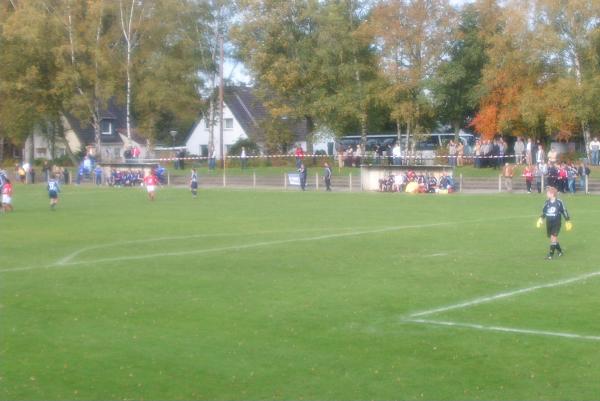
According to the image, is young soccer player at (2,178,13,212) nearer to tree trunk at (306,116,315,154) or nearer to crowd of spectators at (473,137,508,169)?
crowd of spectators at (473,137,508,169)

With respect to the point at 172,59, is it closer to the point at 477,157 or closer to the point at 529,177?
the point at 477,157

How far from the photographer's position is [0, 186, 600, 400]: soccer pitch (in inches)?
402

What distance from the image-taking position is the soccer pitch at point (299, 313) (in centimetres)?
1021

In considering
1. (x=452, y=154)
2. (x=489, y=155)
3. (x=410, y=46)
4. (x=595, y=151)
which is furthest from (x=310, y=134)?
(x=595, y=151)

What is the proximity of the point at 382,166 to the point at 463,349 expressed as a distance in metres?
38.1

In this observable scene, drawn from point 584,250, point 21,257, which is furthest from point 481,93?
point 21,257

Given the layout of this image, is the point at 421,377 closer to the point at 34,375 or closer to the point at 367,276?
the point at 34,375

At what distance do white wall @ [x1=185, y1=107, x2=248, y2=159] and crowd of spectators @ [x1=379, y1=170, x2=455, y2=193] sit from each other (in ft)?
112

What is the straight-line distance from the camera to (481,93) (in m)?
56.2

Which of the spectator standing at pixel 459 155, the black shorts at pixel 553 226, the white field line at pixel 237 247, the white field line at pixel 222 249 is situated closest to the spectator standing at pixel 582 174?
the spectator standing at pixel 459 155

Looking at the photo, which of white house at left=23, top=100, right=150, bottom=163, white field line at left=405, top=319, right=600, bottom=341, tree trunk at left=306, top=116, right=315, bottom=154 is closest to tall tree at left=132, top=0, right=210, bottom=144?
tree trunk at left=306, top=116, right=315, bottom=154

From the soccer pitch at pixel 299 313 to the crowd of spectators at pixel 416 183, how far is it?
61.7 ft

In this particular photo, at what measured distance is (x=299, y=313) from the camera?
45.5 ft

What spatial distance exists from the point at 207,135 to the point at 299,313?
73792 millimetres
